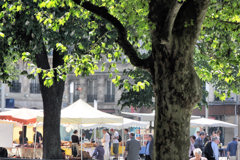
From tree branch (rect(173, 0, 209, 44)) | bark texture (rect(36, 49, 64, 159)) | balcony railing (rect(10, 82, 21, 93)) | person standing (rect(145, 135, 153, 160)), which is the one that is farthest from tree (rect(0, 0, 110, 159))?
balcony railing (rect(10, 82, 21, 93))

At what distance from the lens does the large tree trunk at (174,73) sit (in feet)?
34.0

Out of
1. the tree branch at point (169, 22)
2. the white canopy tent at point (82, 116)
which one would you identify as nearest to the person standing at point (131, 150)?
the white canopy tent at point (82, 116)

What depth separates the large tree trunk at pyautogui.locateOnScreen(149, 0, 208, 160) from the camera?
10375mm

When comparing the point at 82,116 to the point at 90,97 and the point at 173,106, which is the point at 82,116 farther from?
the point at 90,97

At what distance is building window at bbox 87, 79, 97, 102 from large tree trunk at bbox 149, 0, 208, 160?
45.6 metres

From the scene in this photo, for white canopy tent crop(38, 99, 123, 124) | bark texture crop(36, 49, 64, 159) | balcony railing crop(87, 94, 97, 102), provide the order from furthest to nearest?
balcony railing crop(87, 94, 97, 102) → white canopy tent crop(38, 99, 123, 124) → bark texture crop(36, 49, 64, 159)

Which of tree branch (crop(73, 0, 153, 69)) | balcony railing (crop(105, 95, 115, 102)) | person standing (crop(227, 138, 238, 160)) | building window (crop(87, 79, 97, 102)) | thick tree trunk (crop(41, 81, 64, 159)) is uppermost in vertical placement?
building window (crop(87, 79, 97, 102))

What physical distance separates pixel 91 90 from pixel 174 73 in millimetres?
46553

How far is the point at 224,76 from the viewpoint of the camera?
13711 millimetres

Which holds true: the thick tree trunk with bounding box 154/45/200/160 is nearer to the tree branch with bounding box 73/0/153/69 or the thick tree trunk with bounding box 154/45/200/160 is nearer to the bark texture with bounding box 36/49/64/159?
the tree branch with bounding box 73/0/153/69

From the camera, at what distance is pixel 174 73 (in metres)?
10.4

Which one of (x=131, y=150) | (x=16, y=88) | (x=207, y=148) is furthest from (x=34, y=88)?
(x=207, y=148)

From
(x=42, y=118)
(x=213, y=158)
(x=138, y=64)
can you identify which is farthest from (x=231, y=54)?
(x=42, y=118)

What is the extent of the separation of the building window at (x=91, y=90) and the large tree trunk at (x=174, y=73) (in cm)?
4564
